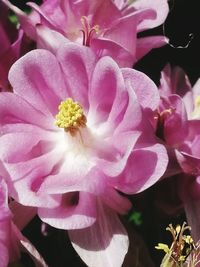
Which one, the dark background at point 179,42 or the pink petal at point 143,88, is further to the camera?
the dark background at point 179,42

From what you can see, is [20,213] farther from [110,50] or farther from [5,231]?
[110,50]

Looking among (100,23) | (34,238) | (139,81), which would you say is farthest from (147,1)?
(34,238)

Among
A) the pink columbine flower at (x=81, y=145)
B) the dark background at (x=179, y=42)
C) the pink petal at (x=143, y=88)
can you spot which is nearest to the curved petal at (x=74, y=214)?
the pink columbine flower at (x=81, y=145)

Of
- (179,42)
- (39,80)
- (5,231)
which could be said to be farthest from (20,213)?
(179,42)

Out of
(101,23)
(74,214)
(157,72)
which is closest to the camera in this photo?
(74,214)

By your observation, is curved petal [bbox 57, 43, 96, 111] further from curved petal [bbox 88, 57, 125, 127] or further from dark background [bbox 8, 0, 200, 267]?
dark background [bbox 8, 0, 200, 267]

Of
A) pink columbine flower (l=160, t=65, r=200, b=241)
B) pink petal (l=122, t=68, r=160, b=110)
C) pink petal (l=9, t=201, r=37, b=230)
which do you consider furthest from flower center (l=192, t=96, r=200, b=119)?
pink petal (l=9, t=201, r=37, b=230)

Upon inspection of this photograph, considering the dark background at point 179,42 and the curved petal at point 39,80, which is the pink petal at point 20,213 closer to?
the curved petal at point 39,80
